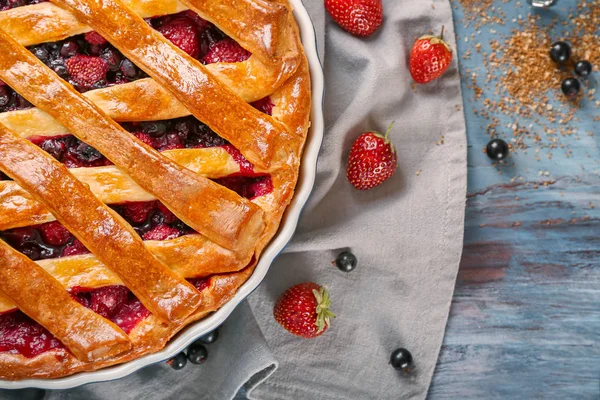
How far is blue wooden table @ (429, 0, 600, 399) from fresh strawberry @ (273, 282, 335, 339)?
0.52m

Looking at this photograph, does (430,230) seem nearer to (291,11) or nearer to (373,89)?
(373,89)

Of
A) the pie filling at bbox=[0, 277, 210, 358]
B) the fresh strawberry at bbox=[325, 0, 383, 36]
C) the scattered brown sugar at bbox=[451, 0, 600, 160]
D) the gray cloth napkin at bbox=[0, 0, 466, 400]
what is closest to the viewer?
the pie filling at bbox=[0, 277, 210, 358]

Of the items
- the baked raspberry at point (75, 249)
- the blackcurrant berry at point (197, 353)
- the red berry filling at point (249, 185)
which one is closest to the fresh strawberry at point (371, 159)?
the red berry filling at point (249, 185)

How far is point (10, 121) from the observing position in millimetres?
1646

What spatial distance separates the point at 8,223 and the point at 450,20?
62.7 inches

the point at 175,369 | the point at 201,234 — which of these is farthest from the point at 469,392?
the point at 201,234

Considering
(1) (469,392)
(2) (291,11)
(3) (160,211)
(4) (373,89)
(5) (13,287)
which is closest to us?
(5) (13,287)

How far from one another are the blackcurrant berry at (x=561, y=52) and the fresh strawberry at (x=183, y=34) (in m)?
1.33

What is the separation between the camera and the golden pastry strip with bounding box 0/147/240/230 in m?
1.63

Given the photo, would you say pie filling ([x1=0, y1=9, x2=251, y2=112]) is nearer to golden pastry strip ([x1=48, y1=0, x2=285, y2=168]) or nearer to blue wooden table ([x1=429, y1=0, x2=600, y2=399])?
golden pastry strip ([x1=48, y1=0, x2=285, y2=168])

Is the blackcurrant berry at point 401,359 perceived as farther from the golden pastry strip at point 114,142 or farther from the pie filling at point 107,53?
the pie filling at point 107,53

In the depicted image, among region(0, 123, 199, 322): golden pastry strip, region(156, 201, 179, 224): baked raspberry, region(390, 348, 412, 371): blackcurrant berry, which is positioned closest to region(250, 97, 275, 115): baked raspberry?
region(156, 201, 179, 224): baked raspberry

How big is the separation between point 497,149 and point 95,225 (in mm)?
1414

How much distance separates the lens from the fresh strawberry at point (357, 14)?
2.12m
